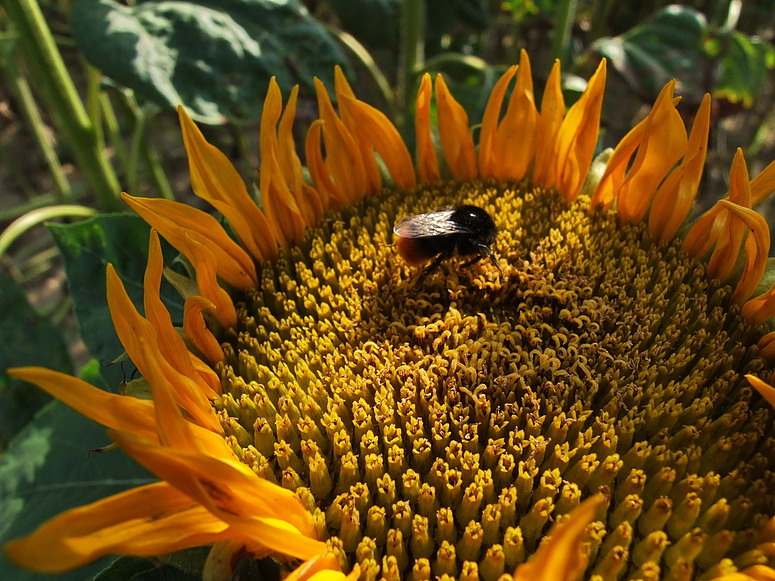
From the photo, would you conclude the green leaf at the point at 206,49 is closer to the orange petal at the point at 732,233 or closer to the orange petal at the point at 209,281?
the orange petal at the point at 209,281

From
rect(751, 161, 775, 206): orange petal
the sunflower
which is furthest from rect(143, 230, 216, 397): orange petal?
rect(751, 161, 775, 206): orange petal

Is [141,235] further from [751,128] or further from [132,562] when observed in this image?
[751,128]

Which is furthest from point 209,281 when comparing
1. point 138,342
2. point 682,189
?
point 682,189

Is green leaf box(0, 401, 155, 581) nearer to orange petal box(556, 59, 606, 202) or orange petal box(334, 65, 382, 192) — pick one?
orange petal box(334, 65, 382, 192)

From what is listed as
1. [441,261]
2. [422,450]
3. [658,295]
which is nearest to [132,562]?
[422,450]

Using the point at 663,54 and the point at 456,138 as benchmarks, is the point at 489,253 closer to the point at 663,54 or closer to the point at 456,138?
the point at 456,138
